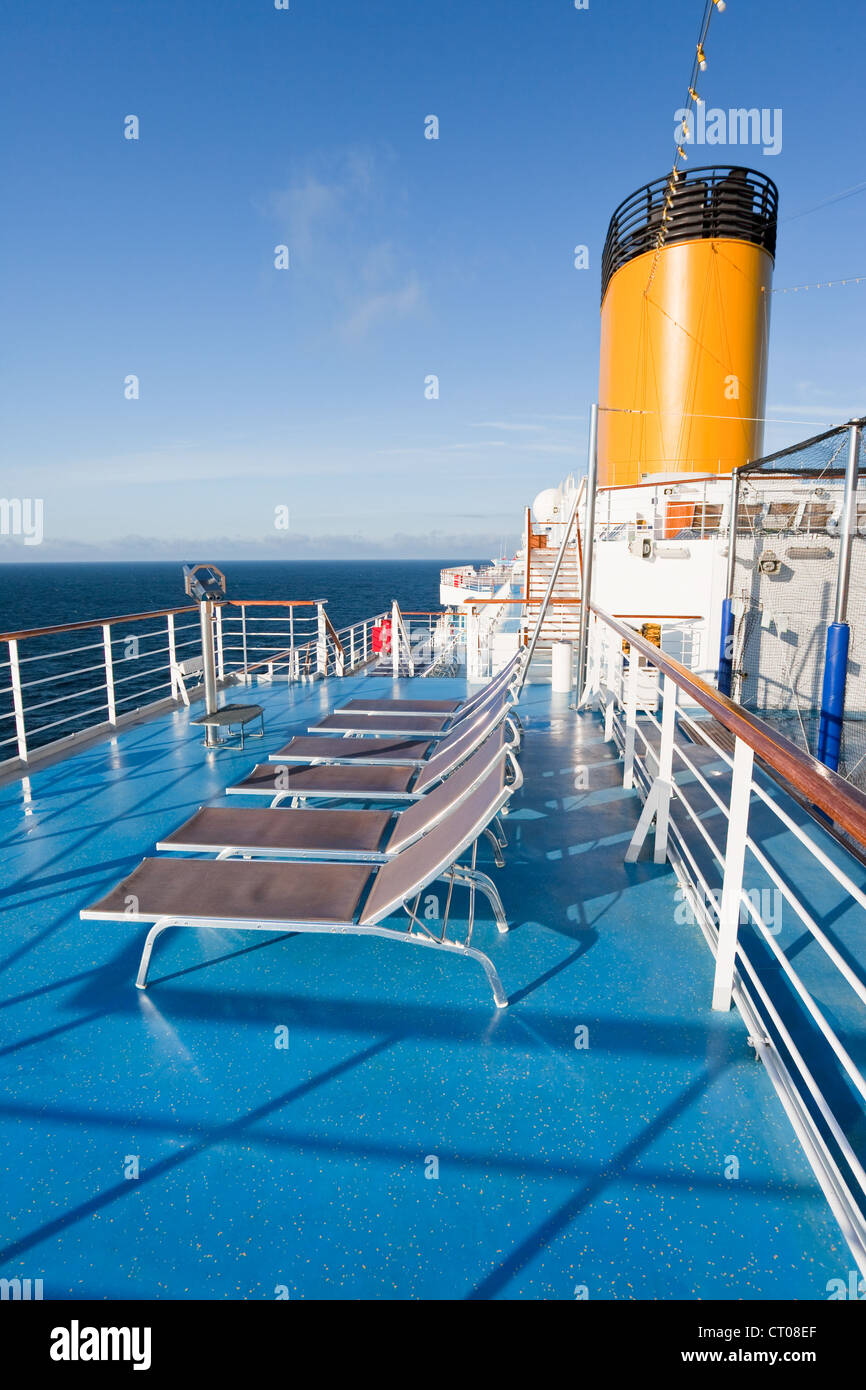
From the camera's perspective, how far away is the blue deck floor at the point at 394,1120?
4.73 feet

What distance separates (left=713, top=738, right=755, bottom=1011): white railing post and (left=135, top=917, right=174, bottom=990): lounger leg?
5.52ft

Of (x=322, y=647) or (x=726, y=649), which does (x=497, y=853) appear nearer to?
(x=726, y=649)

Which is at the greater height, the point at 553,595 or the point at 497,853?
the point at 553,595

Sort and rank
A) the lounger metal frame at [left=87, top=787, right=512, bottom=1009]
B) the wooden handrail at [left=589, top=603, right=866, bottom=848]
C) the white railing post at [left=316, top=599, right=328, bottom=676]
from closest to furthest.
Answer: the wooden handrail at [left=589, top=603, right=866, bottom=848] < the lounger metal frame at [left=87, top=787, right=512, bottom=1009] < the white railing post at [left=316, top=599, right=328, bottom=676]

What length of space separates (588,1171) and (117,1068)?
4.17 ft

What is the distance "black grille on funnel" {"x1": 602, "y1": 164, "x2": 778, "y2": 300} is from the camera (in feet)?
38.2

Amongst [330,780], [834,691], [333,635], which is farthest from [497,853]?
[333,635]

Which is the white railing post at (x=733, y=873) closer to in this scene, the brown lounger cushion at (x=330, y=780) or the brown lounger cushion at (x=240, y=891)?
the brown lounger cushion at (x=240, y=891)

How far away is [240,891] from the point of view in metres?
2.41

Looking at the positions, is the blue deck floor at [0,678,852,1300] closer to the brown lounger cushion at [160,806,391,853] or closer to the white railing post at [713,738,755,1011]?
the white railing post at [713,738,755,1011]

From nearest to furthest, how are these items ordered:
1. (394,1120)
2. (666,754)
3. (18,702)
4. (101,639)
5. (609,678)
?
(394,1120)
(666,754)
(18,702)
(609,678)
(101,639)

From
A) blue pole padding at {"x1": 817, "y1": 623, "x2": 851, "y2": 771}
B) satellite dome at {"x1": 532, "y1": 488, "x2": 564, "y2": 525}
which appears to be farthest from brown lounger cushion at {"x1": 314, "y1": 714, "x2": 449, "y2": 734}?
satellite dome at {"x1": 532, "y1": 488, "x2": 564, "y2": 525}

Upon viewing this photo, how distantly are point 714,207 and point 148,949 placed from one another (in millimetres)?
13925

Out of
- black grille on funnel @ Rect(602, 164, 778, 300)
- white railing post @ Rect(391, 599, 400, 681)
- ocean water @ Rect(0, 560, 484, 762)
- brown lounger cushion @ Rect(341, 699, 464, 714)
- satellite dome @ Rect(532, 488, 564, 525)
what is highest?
black grille on funnel @ Rect(602, 164, 778, 300)
